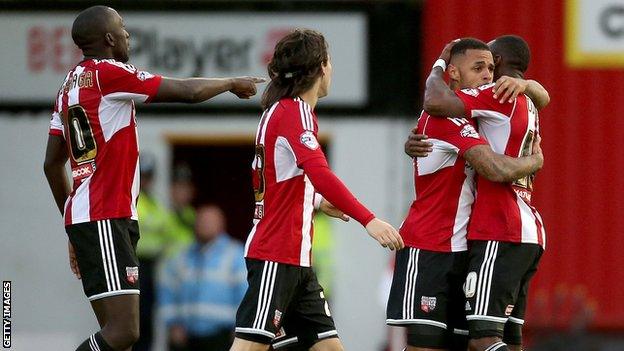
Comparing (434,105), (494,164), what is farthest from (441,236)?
(434,105)

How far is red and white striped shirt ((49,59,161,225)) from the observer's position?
7.14m

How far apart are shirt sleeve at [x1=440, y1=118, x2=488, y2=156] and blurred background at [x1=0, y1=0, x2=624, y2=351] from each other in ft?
18.2

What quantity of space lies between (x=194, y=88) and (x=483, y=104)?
1.52m

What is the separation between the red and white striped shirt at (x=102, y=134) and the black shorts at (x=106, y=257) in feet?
0.18

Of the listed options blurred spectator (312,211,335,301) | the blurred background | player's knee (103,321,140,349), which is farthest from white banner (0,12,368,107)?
player's knee (103,321,140,349)

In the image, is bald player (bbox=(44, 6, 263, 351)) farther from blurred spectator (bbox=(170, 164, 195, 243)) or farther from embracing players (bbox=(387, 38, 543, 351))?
blurred spectator (bbox=(170, 164, 195, 243))

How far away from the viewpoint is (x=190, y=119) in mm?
13305

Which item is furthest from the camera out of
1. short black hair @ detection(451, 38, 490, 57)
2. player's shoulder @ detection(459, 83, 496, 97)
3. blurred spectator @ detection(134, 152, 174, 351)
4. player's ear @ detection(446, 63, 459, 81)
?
blurred spectator @ detection(134, 152, 174, 351)

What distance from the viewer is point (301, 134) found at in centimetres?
692

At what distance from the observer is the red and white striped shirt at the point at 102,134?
714cm

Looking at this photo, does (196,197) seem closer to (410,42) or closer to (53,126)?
(410,42)

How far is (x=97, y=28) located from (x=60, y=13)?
6.15m

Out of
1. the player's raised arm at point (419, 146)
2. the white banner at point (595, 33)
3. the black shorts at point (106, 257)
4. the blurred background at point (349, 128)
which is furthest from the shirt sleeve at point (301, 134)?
the white banner at point (595, 33)

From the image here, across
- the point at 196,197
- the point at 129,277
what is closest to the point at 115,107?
the point at 129,277
